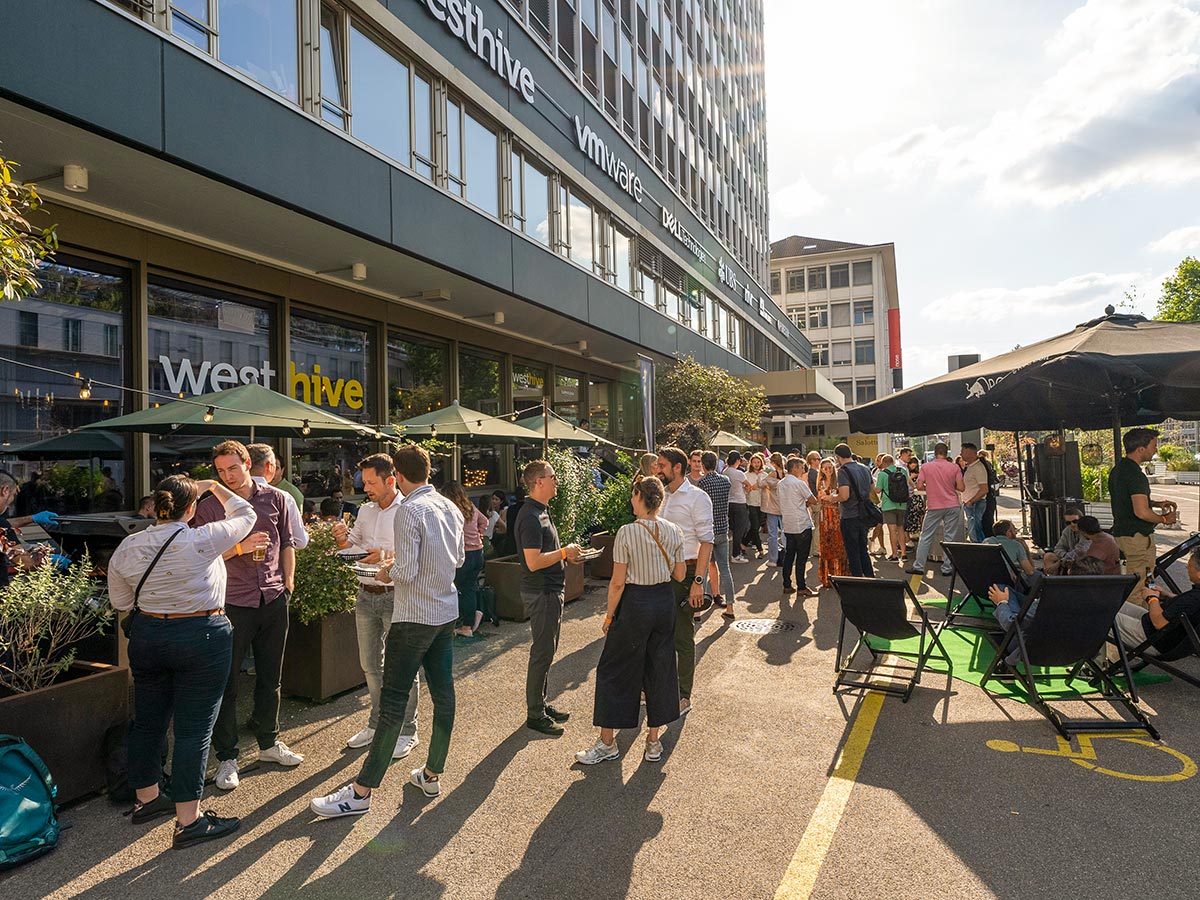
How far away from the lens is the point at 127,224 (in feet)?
28.2

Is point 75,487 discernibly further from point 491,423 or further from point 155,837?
point 155,837

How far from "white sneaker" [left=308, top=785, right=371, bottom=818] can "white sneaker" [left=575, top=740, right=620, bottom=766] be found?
1.30 m

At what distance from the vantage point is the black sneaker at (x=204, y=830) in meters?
3.62

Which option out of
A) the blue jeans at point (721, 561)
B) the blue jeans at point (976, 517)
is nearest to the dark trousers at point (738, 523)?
the blue jeans at point (721, 561)

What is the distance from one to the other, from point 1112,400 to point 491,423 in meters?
7.96

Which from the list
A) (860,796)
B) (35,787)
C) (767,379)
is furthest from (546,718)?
(767,379)

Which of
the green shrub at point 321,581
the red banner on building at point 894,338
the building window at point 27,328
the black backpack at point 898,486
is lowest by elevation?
the green shrub at point 321,581

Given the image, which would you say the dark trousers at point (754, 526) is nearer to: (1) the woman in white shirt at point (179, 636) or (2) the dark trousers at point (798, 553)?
(2) the dark trousers at point (798, 553)

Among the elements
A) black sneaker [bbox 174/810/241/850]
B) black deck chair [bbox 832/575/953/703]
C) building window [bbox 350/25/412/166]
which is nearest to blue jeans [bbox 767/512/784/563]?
black deck chair [bbox 832/575/953/703]

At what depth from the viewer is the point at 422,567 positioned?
3.96 m

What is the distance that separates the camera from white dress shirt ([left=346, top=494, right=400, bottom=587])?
4.98 metres

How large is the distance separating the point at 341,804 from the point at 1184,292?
144ft

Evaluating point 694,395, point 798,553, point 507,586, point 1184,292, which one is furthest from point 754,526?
point 1184,292

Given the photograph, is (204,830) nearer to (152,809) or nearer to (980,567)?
(152,809)
